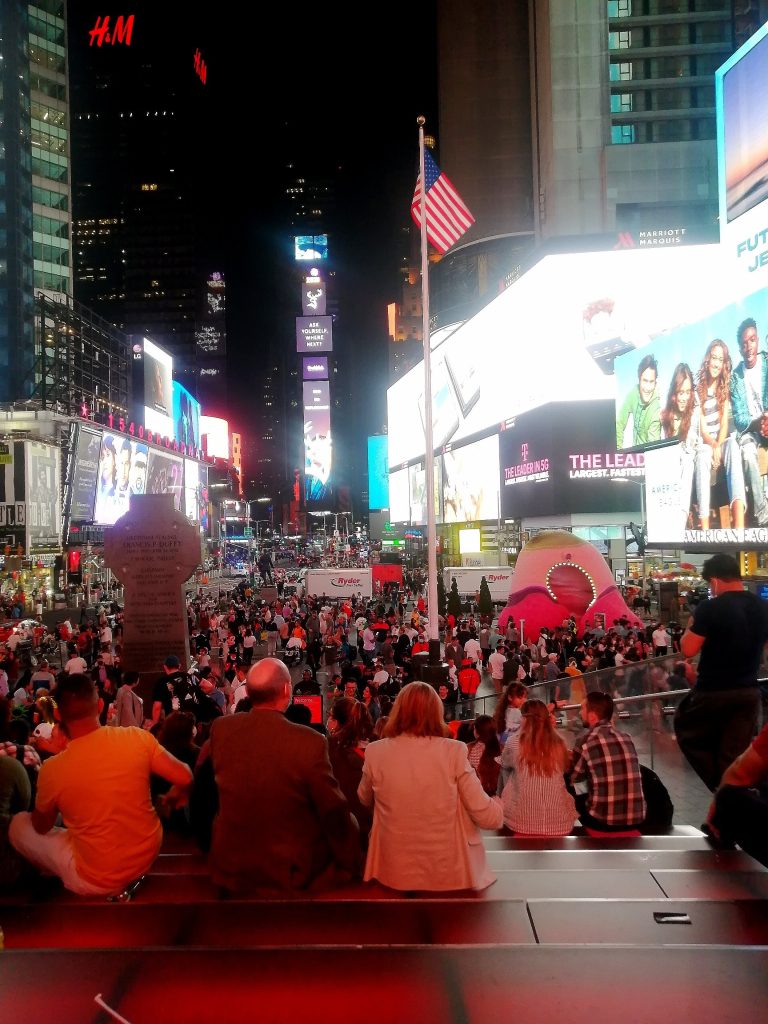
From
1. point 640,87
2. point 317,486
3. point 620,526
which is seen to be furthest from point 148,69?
point 620,526

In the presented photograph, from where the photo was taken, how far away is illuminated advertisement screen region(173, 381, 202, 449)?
80.4 metres

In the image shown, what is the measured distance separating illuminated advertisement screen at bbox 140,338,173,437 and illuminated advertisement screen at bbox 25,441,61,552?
68.0ft

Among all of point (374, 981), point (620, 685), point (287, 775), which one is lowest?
point (620, 685)

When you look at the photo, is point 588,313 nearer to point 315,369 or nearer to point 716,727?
point 716,727

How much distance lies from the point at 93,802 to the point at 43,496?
44.7m

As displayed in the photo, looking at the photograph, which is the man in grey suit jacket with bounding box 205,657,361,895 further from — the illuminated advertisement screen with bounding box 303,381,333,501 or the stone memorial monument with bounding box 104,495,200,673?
the illuminated advertisement screen with bounding box 303,381,333,501

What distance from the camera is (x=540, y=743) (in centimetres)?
508

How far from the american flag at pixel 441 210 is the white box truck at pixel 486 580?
673 inches

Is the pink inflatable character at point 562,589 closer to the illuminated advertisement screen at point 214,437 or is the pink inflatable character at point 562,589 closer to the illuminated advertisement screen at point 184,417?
the illuminated advertisement screen at point 184,417

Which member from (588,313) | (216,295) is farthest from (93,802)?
(216,295)

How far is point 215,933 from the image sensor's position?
2.91m

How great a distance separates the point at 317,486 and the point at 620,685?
11313 cm

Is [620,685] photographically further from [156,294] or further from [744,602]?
[156,294]

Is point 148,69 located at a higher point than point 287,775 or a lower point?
higher
